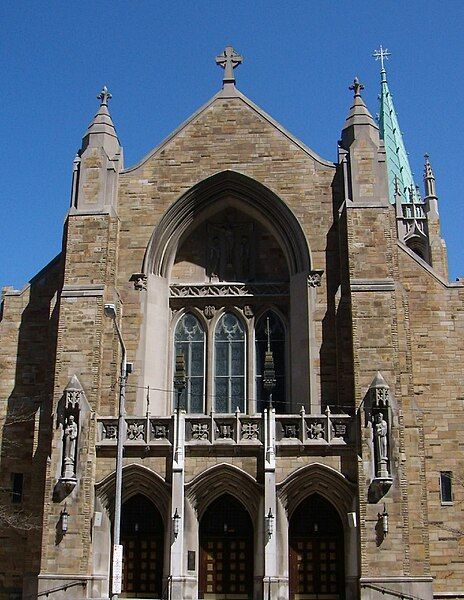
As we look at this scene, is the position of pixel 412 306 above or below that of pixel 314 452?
above

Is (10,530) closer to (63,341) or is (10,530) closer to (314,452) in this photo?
(63,341)

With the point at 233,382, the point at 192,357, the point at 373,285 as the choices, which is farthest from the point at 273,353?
the point at 373,285

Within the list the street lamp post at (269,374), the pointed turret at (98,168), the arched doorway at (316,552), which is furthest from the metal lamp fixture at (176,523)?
the pointed turret at (98,168)

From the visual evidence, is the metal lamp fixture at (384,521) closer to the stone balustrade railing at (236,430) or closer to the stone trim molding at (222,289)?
the stone balustrade railing at (236,430)

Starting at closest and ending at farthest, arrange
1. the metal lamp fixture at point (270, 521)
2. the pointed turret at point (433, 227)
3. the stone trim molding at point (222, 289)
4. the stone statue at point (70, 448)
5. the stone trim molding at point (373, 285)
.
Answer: the metal lamp fixture at point (270, 521) < the stone statue at point (70, 448) < the stone trim molding at point (373, 285) < the stone trim molding at point (222, 289) < the pointed turret at point (433, 227)

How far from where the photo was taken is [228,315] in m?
27.4

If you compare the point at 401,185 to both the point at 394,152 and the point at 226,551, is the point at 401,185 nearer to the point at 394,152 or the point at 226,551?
the point at 394,152

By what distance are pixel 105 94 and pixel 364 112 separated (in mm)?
8131

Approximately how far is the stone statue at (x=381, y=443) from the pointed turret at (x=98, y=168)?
9848mm

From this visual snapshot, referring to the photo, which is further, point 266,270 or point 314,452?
point 266,270

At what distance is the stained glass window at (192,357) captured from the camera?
2648 cm

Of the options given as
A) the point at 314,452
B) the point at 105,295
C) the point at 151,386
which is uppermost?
the point at 105,295

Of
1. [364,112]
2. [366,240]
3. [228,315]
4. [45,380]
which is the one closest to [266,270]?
[228,315]

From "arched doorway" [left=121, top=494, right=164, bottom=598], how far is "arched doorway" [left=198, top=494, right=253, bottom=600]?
3.84ft
